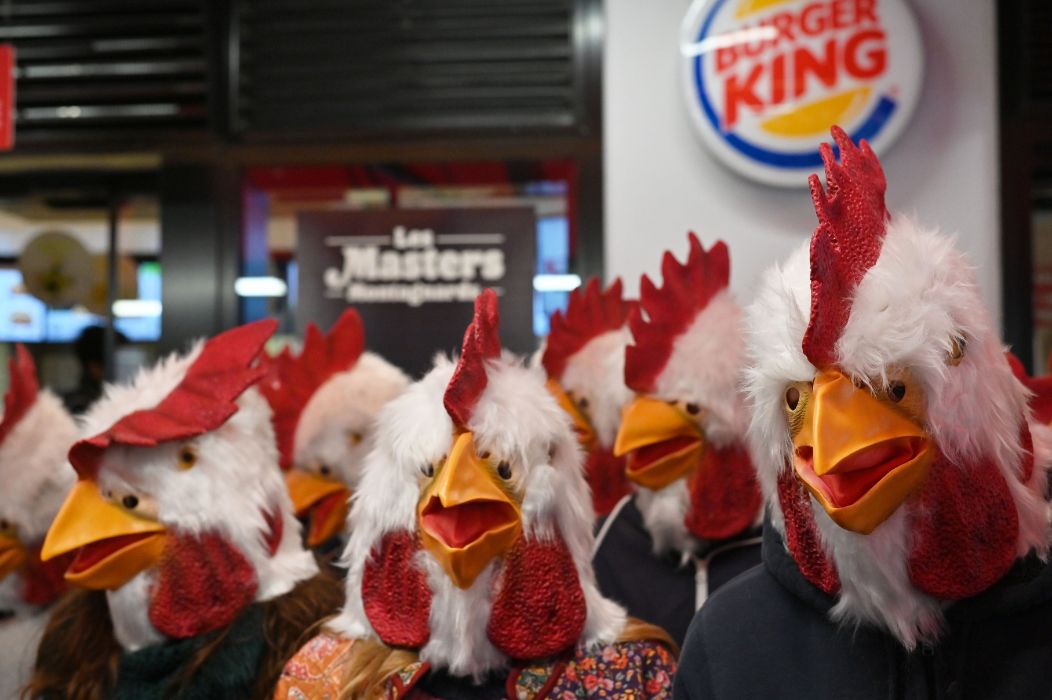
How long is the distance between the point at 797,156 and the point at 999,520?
1.91 m

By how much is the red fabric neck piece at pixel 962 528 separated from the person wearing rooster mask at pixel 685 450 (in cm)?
88

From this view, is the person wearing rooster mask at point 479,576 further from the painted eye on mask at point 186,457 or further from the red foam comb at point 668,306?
the red foam comb at point 668,306

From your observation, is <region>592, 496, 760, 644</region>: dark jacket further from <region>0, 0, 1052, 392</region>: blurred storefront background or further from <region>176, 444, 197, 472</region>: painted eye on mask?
<region>0, 0, 1052, 392</region>: blurred storefront background

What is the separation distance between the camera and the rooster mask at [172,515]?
1.68 meters

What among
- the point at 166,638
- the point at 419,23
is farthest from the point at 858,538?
the point at 419,23

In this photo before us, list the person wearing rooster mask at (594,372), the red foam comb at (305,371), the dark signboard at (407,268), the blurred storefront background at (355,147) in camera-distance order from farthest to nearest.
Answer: the dark signboard at (407,268), the blurred storefront background at (355,147), the red foam comb at (305,371), the person wearing rooster mask at (594,372)

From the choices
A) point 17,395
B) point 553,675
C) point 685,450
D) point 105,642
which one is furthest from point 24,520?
point 685,450

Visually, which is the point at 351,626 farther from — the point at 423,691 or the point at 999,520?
the point at 999,520

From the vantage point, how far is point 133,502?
171 centimetres

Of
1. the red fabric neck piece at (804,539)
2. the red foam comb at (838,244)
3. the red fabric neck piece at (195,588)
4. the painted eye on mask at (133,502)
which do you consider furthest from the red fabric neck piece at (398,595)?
the red foam comb at (838,244)

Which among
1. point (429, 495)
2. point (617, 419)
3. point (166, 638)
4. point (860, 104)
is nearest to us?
point (429, 495)

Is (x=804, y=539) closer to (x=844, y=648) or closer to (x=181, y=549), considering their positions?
(x=844, y=648)

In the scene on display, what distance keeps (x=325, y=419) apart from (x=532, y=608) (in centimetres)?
110

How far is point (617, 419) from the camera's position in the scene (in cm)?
233
